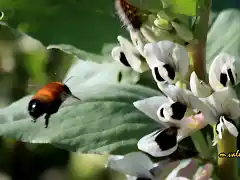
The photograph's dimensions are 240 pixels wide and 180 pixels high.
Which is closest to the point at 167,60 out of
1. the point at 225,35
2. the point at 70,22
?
the point at 70,22

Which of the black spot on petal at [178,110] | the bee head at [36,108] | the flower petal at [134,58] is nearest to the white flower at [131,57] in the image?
the flower petal at [134,58]

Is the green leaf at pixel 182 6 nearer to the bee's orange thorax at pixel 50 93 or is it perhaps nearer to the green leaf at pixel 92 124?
the green leaf at pixel 92 124

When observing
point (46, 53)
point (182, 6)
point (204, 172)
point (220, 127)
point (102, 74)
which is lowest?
point (46, 53)

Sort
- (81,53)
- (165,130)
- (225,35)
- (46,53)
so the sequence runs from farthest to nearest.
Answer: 1. (46,53)
2. (225,35)
3. (81,53)
4. (165,130)

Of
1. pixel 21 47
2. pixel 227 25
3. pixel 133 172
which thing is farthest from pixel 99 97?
pixel 21 47

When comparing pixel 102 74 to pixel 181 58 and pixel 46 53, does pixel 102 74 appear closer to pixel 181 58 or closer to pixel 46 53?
pixel 181 58

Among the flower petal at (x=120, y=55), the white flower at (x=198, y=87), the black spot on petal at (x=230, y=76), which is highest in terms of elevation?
the black spot on petal at (x=230, y=76)

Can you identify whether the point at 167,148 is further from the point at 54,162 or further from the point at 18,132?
the point at 54,162
